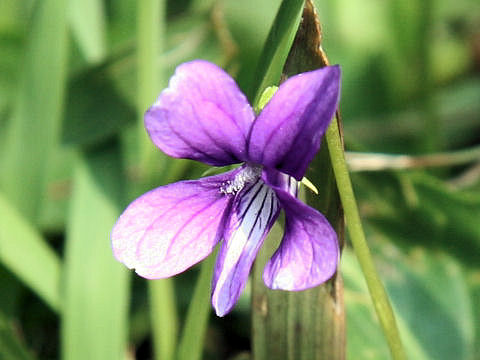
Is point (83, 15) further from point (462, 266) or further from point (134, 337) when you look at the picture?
point (462, 266)

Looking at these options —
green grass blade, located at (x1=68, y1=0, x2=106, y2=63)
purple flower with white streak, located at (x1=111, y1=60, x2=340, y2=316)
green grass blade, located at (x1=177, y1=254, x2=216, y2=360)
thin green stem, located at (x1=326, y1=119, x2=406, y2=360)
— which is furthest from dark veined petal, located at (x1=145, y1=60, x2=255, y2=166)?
green grass blade, located at (x1=68, y1=0, x2=106, y2=63)

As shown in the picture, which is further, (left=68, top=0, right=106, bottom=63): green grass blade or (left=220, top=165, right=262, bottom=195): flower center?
(left=68, top=0, right=106, bottom=63): green grass blade

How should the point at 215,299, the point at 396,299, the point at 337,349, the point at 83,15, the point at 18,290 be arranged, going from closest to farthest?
the point at 215,299 < the point at 337,349 < the point at 18,290 < the point at 396,299 < the point at 83,15

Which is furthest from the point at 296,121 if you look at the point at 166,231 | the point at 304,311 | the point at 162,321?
the point at 162,321

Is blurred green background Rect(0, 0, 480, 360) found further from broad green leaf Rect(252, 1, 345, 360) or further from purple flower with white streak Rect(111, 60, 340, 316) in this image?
purple flower with white streak Rect(111, 60, 340, 316)

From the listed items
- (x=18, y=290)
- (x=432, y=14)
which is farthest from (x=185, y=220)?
(x=432, y=14)

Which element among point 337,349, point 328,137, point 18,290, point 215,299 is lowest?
point 337,349

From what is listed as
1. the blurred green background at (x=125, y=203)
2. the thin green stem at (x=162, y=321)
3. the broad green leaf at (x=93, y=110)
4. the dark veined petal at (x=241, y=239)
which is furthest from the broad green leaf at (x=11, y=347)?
the dark veined petal at (x=241, y=239)
